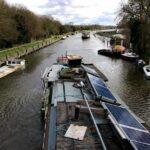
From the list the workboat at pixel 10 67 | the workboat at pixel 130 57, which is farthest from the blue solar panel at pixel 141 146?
the workboat at pixel 130 57

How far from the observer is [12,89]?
47.7m

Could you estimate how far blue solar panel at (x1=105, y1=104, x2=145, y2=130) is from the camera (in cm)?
2170

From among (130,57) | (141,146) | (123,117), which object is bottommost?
(130,57)

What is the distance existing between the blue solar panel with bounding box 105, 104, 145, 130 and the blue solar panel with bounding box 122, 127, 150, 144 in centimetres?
116

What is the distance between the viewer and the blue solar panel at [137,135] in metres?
18.8

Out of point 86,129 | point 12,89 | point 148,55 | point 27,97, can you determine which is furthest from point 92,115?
point 148,55

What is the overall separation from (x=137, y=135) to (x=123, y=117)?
11.6 feet

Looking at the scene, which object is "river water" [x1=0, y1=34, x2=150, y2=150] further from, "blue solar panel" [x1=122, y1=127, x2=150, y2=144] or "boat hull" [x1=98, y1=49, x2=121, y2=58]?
"boat hull" [x1=98, y1=49, x2=121, y2=58]

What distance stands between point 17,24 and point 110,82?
2725 inches

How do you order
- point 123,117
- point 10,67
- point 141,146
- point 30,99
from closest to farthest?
1. point 141,146
2. point 123,117
3. point 30,99
4. point 10,67

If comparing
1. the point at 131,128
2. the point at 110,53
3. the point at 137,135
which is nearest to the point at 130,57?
the point at 110,53

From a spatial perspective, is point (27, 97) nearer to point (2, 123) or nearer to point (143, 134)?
point (2, 123)

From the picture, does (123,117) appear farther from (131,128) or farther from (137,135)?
(137,135)

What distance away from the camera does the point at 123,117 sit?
75.6ft
